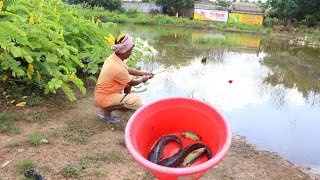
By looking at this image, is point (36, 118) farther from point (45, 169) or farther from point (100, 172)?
point (100, 172)

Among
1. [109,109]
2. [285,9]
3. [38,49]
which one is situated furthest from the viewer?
[285,9]

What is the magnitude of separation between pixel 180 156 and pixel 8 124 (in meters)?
2.34

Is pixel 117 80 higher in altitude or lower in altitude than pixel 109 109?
higher

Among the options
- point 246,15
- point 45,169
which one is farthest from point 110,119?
point 246,15

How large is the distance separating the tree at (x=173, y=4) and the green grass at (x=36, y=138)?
3629 centimetres

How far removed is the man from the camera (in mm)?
4047

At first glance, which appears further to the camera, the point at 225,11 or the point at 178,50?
the point at 225,11

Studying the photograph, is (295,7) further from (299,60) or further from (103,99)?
(103,99)

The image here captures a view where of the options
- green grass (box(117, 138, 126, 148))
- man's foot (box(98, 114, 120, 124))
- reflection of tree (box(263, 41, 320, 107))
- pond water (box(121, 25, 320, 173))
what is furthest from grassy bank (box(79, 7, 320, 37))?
green grass (box(117, 138, 126, 148))

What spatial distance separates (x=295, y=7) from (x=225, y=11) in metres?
7.92

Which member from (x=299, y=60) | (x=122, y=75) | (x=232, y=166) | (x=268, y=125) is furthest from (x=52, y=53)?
(x=299, y=60)

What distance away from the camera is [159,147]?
3.04 m

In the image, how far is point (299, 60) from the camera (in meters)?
13.2

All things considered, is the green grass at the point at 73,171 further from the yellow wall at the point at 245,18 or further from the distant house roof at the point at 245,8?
the distant house roof at the point at 245,8
